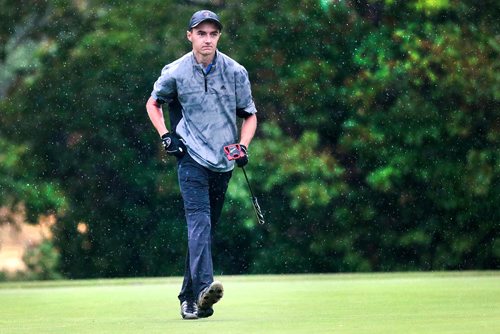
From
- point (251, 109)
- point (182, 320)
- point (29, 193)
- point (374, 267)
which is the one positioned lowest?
point (374, 267)

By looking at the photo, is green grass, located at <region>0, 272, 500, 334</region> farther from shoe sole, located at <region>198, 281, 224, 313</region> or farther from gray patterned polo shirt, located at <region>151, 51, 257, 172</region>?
gray patterned polo shirt, located at <region>151, 51, 257, 172</region>

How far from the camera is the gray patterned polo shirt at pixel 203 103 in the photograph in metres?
8.93

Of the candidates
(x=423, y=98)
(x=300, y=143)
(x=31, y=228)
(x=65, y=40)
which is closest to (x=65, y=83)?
(x=65, y=40)

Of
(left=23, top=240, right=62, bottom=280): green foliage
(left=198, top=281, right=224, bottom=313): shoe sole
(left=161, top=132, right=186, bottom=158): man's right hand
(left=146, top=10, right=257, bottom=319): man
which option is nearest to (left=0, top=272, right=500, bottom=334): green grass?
(left=198, top=281, right=224, bottom=313): shoe sole

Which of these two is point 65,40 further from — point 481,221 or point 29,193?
point 481,221

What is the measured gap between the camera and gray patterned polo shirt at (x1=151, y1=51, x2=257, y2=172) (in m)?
8.93

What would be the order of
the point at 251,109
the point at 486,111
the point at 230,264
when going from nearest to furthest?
the point at 251,109 < the point at 486,111 < the point at 230,264

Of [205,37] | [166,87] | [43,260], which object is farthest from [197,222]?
[43,260]

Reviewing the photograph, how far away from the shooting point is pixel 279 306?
9.85m

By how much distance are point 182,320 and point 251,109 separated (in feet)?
4.76

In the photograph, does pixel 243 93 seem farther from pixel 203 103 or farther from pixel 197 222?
pixel 197 222

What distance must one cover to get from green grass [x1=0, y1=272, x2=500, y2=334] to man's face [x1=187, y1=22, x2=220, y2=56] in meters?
1.66

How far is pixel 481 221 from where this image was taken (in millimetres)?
19719

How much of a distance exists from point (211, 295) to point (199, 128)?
1.06 m
